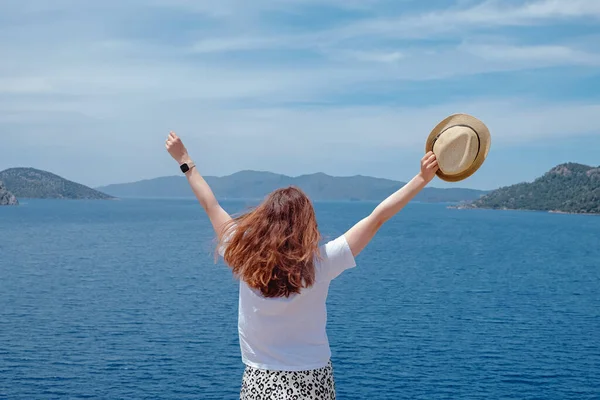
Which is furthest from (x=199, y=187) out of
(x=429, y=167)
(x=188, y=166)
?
(x=429, y=167)

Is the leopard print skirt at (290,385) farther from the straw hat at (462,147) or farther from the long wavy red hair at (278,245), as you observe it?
the straw hat at (462,147)

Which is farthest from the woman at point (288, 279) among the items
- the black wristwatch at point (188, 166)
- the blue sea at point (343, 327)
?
the blue sea at point (343, 327)

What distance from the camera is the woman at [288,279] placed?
312 centimetres

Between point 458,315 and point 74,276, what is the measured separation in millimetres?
40339

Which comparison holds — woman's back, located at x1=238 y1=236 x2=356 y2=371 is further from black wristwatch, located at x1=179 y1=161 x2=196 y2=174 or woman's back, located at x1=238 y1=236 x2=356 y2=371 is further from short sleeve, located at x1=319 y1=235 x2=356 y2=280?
black wristwatch, located at x1=179 y1=161 x2=196 y2=174

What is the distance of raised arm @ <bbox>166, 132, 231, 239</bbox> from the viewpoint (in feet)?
11.5

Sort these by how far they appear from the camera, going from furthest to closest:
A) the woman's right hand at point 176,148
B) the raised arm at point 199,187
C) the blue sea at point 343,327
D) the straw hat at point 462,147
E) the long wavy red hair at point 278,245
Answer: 1. the blue sea at point 343,327
2. the woman's right hand at point 176,148
3. the raised arm at point 199,187
4. the straw hat at point 462,147
5. the long wavy red hair at point 278,245

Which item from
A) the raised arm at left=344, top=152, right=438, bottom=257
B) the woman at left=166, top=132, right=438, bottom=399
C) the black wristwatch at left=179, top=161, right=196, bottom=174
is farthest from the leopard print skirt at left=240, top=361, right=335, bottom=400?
the black wristwatch at left=179, top=161, right=196, bottom=174

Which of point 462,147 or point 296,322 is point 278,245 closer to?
point 296,322

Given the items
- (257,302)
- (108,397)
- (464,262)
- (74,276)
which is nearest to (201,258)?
(74,276)

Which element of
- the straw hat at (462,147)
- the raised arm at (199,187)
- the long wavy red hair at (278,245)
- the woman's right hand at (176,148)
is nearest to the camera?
the long wavy red hair at (278,245)

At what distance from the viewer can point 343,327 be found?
4731 centimetres

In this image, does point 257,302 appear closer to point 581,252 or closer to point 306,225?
point 306,225

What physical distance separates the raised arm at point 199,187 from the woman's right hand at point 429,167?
40.2 inches
